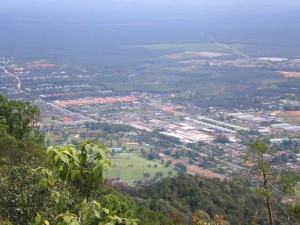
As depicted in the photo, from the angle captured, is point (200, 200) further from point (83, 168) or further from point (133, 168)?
point (83, 168)

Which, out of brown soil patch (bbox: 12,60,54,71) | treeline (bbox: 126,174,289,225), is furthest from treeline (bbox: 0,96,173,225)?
brown soil patch (bbox: 12,60,54,71)

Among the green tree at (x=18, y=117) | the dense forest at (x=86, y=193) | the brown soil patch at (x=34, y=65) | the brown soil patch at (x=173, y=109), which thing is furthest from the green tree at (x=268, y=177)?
the brown soil patch at (x=34, y=65)

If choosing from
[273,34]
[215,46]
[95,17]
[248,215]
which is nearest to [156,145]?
[248,215]

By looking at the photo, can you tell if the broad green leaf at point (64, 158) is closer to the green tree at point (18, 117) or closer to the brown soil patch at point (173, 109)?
the green tree at point (18, 117)

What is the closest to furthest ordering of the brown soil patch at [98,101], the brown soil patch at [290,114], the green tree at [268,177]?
the green tree at [268,177] → the brown soil patch at [290,114] → the brown soil patch at [98,101]

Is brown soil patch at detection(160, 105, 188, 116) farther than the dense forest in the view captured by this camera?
Yes

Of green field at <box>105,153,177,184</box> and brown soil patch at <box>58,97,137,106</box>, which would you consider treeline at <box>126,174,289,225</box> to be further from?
brown soil patch at <box>58,97,137,106</box>

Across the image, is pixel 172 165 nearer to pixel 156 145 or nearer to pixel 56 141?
pixel 156 145
